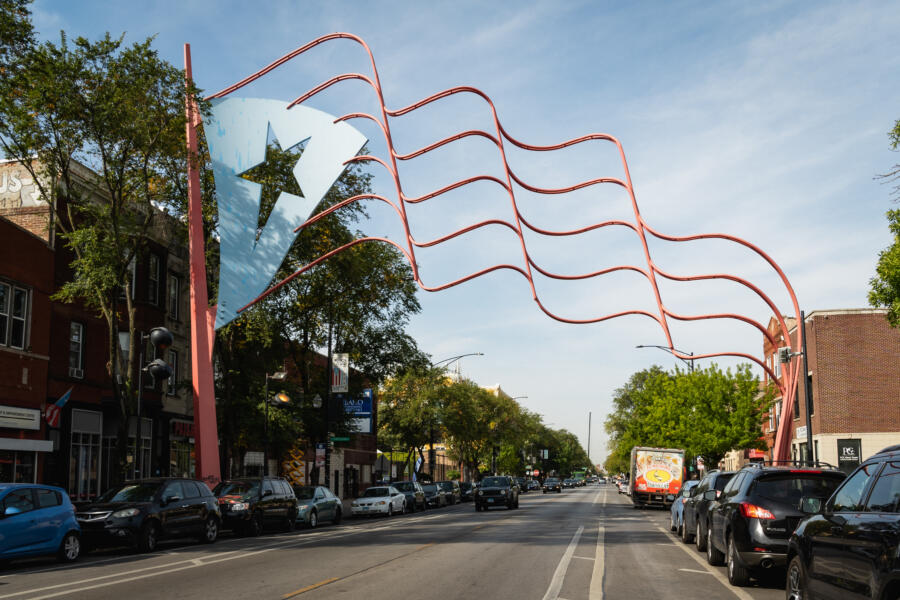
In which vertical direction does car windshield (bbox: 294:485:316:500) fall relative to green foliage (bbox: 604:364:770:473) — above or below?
below

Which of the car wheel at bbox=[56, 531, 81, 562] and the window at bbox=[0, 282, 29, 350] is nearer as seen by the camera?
the car wheel at bbox=[56, 531, 81, 562]

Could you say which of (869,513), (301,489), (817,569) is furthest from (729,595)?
(301,489)

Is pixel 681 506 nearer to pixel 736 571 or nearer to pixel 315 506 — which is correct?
pixel 736 571

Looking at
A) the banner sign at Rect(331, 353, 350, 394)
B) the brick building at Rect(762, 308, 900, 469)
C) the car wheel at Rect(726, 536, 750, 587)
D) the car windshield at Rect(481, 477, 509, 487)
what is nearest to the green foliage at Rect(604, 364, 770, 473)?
the brick building at Rect(762, 308, 900, 469)

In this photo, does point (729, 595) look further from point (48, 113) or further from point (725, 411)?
point (725, 411)

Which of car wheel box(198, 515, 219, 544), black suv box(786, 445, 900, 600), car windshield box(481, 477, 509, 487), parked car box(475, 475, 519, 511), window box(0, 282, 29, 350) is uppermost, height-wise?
window box(0, 282, 29, 350)

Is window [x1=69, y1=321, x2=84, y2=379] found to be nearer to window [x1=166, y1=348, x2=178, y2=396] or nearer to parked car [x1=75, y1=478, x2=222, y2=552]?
window [x1=166, y1=348, x2=178, y2=396]

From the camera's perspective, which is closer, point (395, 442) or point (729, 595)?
point (729, 595)

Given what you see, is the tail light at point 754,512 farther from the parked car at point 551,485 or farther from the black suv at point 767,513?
the parked car at point 551,485

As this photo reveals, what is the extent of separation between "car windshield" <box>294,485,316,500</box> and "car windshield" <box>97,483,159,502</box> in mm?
9578

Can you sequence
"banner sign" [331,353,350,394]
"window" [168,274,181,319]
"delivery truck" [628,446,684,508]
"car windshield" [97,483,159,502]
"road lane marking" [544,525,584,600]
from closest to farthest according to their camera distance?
1. "road lane marking" [544,525,584,600]
2. "car windshield" [97,483,159,502]
3. "banner sign" [331,353,350,394]
4. "window" [168,274,181,319]
5. "delivery truck" [628,446,684,508]

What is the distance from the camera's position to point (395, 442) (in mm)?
68125

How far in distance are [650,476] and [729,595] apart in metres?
33.7

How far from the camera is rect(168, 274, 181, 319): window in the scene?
38.7 metres
